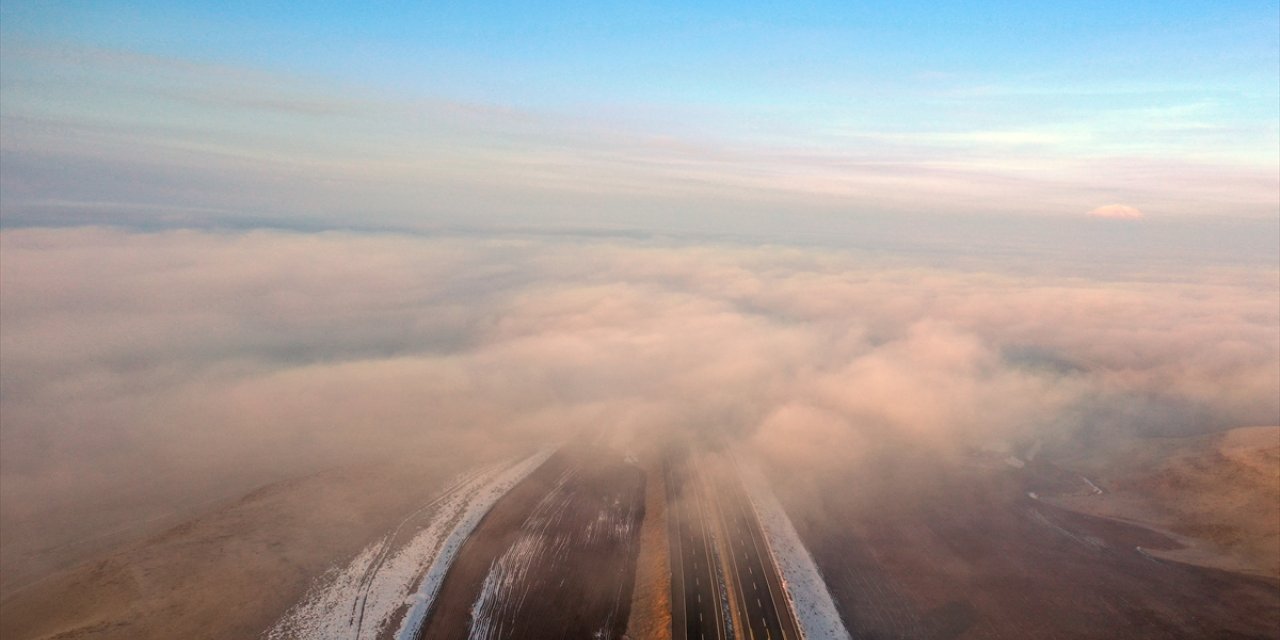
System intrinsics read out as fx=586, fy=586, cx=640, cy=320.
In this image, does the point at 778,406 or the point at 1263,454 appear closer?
the point at 1263,454

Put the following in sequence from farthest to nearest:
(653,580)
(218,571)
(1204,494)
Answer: (1204,494) → (653,580) → (218,571)

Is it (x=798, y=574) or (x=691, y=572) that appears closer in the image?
(x=691, y=572)

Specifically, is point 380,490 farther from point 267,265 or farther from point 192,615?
point 267,265

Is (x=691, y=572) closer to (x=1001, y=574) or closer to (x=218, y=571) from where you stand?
(x=1001, y=574)

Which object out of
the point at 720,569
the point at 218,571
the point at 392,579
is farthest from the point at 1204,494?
the point at 218,571

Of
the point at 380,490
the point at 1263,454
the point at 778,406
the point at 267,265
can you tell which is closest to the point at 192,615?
the point at 380,490

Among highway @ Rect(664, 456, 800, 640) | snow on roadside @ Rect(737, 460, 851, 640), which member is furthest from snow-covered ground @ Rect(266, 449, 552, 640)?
snow on roadside @ Rect(737, 460, 851, 640)

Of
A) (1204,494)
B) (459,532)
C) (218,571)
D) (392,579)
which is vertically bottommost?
(459,532)

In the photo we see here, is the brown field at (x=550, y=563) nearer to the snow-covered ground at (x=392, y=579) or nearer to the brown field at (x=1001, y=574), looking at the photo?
the snow-covered ground at (x=392, y=579)
